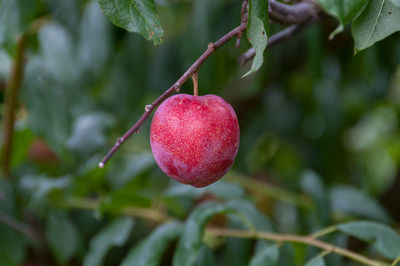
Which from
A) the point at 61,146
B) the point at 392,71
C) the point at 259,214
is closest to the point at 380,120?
the point at 392,71

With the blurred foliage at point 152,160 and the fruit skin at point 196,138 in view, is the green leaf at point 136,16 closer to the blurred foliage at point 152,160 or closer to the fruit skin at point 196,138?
the fruit skin at point 196,138

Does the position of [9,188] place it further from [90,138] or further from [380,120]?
[380,120]

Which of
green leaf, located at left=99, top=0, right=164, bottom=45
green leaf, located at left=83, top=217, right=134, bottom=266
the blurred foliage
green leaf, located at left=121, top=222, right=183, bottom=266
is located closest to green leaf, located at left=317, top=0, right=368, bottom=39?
green leaf, located at left=99, top=0, right=164, bottom=45

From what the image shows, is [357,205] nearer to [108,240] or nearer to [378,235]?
[378,235]

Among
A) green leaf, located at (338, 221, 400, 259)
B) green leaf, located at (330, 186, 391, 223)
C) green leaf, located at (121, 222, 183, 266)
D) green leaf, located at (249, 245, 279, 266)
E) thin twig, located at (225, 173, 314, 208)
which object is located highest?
green leaf, located at (338, 221, 400, 259)

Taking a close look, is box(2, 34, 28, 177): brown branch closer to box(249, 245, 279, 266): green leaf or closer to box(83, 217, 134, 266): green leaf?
box(83, 217, 134, 266): green leaf

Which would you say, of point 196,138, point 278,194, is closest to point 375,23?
point 196,138
